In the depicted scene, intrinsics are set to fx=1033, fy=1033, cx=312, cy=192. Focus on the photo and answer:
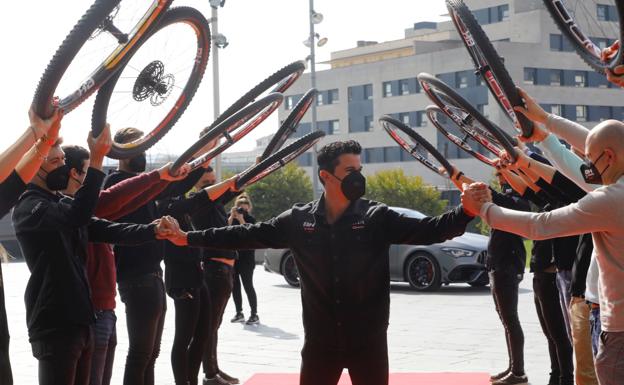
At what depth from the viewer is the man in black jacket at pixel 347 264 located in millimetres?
5887

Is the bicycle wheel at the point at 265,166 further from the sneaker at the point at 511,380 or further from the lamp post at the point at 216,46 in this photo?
the lamp post at the point at 216,46

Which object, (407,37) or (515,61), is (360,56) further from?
(515,61)

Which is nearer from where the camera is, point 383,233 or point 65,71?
point 65,71

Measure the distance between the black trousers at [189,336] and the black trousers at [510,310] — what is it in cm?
284

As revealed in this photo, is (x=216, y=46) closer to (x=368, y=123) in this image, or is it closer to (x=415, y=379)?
(x=415, y=379)

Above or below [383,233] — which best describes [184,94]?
above

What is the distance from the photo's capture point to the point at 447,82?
292 feet

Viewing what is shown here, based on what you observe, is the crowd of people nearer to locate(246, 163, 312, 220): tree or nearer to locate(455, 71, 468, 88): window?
locate(246, 163, 312, 220): tree

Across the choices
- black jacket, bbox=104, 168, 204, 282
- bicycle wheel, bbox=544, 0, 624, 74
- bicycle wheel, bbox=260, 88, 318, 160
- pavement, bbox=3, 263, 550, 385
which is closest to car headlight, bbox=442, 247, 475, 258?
pavement, bbox=3, 263, 550, 385

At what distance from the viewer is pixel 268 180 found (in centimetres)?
6419

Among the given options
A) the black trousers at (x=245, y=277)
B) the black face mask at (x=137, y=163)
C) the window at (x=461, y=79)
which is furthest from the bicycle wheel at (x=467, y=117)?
the window at (x=461, y=79)

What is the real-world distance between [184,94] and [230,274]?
2.61 m

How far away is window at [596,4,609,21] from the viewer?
5.96m

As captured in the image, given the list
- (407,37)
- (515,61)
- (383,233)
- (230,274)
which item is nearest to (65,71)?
(383,233)
